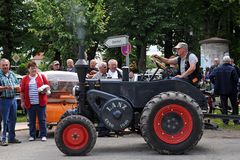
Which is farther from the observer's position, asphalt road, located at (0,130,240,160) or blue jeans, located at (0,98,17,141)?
blue jeans, located at (0,98,17,141)

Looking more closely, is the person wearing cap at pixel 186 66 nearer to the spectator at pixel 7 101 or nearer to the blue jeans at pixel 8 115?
the spectator at pixel 7 101

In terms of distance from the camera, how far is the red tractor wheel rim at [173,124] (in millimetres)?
8898

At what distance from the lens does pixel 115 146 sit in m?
10.2

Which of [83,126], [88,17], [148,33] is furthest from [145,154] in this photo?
[148,33]

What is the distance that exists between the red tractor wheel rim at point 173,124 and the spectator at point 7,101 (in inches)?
141

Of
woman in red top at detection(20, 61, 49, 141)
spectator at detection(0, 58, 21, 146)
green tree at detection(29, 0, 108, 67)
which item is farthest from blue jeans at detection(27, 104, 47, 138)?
green tree at detection(29, 0, 108, 67)

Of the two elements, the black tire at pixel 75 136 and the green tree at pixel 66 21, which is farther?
the green tree at pixel 66 21

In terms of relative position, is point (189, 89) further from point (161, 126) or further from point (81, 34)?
point (81, 34)

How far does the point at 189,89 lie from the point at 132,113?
1.14 metres

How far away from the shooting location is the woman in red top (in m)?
11.4

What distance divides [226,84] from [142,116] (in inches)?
209

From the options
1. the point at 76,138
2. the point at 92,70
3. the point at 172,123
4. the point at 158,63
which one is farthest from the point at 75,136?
the point at 92,70

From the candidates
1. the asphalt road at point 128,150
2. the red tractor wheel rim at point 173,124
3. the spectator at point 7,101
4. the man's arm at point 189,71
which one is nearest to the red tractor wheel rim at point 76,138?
the asphalt road at point 128,150

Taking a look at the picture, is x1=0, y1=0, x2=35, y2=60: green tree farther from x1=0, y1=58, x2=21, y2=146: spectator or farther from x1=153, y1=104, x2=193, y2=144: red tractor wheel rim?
x1=153, y1=104, x2=193, y2=144: red tractor wheel rim
